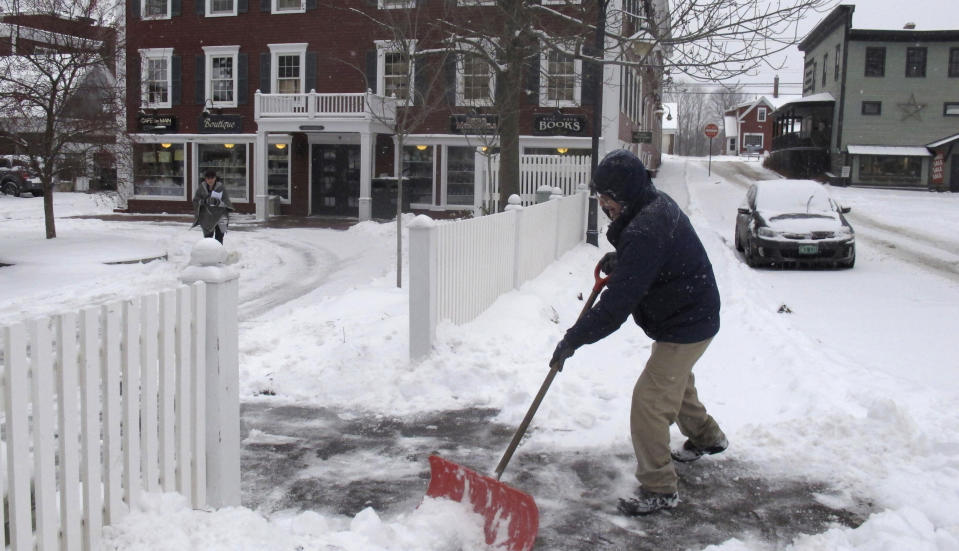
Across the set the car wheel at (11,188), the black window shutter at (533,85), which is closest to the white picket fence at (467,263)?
the black window shutter at (533,85)

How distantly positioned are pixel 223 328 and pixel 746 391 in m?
4.39

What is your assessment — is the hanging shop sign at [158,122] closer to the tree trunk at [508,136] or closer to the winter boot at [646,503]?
the tree trunk at [508,136]

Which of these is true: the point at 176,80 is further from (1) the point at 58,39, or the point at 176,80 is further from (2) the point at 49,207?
(2) the point at 49,207

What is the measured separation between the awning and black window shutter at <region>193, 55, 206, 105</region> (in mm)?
30835

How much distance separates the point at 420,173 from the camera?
28156 millimetres

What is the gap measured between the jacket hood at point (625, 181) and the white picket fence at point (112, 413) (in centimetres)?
200

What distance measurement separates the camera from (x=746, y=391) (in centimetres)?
655

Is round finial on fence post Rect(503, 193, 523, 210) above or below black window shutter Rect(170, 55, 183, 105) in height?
below

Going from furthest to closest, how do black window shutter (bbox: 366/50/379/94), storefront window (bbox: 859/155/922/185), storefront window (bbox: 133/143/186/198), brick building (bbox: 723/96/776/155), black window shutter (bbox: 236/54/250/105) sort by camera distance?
brick building (bbox: 723/96/776/155) → storefront window (bbox: 859/155/922/185) → storefront window (bbox: 133/143/186/198) → black window shutter (bbox: 236/54/250/105) → black window shutter (bbox: 366/50/379/94)

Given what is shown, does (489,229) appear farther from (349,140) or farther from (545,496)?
(349,140)

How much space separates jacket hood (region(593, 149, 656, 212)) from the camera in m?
4.35

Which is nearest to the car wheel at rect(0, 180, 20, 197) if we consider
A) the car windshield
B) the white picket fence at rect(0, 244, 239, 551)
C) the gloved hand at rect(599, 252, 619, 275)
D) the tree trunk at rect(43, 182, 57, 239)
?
the tree trunk at rect(43, 182, 57, 239)

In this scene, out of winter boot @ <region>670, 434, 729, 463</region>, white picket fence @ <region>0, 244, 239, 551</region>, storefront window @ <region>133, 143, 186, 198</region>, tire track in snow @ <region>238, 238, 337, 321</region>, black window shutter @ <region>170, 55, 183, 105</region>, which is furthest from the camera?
storefront window @ <region>133, 143, 186, 198</region>

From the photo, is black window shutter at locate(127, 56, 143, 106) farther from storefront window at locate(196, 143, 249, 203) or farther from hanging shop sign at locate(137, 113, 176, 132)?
storefront window at locate(196, 143, 249, 203)
